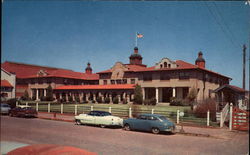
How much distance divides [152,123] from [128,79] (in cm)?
421

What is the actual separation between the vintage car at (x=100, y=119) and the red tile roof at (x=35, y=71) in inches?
148

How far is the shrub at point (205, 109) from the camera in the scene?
12.0 m

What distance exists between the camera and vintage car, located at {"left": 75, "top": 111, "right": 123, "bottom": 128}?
45.6 ft

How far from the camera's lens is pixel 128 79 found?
31.9 feet

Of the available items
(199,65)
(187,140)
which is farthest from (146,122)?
(199,65)

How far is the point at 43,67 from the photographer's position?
10.8m

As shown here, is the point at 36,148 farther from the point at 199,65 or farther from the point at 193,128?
the point at 193,128

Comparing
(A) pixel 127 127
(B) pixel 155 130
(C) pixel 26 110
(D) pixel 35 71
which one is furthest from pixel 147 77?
(C) pixel 26 110

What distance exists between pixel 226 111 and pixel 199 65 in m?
7.03

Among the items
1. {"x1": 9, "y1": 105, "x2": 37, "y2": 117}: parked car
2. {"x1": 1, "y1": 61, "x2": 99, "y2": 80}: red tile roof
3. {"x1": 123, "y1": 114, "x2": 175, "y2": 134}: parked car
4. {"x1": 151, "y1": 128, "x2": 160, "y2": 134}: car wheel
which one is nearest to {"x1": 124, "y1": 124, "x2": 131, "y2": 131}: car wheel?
{"x1": 123, "y1": 114, "x2": 175, "y2": 134}: parked car

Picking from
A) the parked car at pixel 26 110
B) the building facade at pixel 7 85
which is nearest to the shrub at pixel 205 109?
the building facade at pixel 7 85

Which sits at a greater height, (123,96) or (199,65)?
(199,65)

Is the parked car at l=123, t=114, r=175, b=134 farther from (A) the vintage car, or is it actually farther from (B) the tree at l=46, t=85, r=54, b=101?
(B) the tree at l=46, t=85, r=54, b=101

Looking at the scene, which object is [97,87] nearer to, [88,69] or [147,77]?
[88,69]
